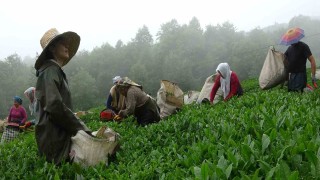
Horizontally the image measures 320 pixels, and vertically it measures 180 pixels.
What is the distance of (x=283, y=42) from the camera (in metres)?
7.27

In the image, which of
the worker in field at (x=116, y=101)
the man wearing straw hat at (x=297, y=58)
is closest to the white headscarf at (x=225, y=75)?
the man wearing straw hat at (x=297, y=58)

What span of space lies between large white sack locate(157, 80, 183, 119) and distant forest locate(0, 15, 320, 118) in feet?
137

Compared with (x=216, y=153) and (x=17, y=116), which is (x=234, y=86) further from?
(x=17, y=116)

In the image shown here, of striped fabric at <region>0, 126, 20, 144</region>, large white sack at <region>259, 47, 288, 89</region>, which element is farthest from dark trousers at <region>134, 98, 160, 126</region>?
striped fabric at <region>0, 126, 20, 144</region>

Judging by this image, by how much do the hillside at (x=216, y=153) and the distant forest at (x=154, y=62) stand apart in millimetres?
45383

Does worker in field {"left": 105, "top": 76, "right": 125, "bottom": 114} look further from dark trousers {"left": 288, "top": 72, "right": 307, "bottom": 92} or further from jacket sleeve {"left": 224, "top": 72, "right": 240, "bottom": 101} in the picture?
dark trousers {"left": 288, "top": 72, "right": 307, "bottom": 92}

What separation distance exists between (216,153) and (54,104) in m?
1.90

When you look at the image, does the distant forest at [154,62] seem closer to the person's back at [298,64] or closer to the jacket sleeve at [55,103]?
the person's back at [298,64]

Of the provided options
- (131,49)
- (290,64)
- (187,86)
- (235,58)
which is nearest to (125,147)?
(290,64)

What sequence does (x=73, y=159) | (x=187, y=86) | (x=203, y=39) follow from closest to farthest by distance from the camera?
(x=73, y=159), (x=187, y=86), (x=203, y=39)

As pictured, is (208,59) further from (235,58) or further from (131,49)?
(131,49)

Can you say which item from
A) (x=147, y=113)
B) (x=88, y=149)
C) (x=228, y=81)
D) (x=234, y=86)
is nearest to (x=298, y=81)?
(x=234, y=86)

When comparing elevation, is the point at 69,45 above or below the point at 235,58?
above

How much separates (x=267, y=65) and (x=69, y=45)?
4984mm
